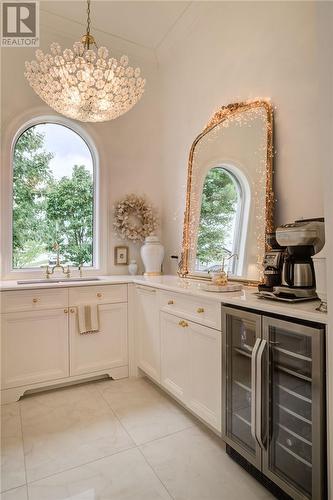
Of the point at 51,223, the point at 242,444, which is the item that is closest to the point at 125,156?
the point at 51,223

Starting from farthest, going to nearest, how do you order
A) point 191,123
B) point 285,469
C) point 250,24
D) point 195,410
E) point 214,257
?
point 191,123 < point 214,257 < point 250,24 < point 195,410 < point 285,469

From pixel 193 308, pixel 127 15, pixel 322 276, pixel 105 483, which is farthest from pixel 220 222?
pixel 127 15

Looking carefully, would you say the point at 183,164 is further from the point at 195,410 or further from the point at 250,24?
the point at 195,410

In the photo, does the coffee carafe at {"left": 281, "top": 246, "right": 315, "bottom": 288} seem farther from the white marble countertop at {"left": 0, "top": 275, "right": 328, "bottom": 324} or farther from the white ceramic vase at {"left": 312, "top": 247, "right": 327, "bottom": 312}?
the white ceramic vase at {"left": 312, "top": 247, "right": 327, "bottom": 312}

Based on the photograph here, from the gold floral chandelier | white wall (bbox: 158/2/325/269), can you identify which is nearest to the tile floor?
white wall (bbox: 158/2/325/269)

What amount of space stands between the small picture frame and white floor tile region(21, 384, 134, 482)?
1.39m

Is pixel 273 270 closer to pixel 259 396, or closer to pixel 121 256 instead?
pixel 259 396

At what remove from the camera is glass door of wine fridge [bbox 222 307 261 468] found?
1.64m

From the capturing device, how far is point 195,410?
2055 millimetres

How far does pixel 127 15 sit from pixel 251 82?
64.7 inches

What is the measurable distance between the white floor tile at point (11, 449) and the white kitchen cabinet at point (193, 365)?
1087mm

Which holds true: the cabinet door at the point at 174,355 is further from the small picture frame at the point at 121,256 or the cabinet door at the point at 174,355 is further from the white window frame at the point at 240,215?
the small picture frame at the point at 121,256

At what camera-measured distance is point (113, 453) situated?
1.85 meters

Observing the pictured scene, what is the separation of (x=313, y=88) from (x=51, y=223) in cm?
269
